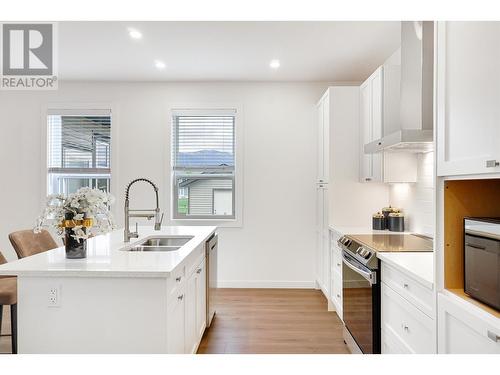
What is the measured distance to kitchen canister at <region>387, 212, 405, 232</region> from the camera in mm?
3562

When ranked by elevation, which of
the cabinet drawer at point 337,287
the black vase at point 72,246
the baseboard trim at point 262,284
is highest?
the black vase at point 72,246

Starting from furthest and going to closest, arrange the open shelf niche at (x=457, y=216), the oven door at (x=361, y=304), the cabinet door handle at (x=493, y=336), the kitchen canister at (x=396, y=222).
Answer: the kitchen canister at (x=396, y=222), the oven door at (x=361, y=304), the open shelf niche at (x=457, y=216), the cabinet door handle at (x=493, y=336)

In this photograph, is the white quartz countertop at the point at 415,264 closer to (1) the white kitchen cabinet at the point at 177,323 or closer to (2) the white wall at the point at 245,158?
(1) the white kitchen cabinet at the point at 177,323

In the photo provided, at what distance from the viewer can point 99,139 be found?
4855mm

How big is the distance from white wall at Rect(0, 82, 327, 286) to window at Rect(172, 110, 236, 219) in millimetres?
176

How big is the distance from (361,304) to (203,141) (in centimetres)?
308

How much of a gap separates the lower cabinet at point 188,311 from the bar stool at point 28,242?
55.8 inches

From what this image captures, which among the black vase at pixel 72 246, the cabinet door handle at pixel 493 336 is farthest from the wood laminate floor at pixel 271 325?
the cabinet door handle at pixel 493 336

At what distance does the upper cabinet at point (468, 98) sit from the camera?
3.99ft

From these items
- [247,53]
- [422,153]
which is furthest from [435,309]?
[247,53]

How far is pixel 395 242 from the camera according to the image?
2.80 m
